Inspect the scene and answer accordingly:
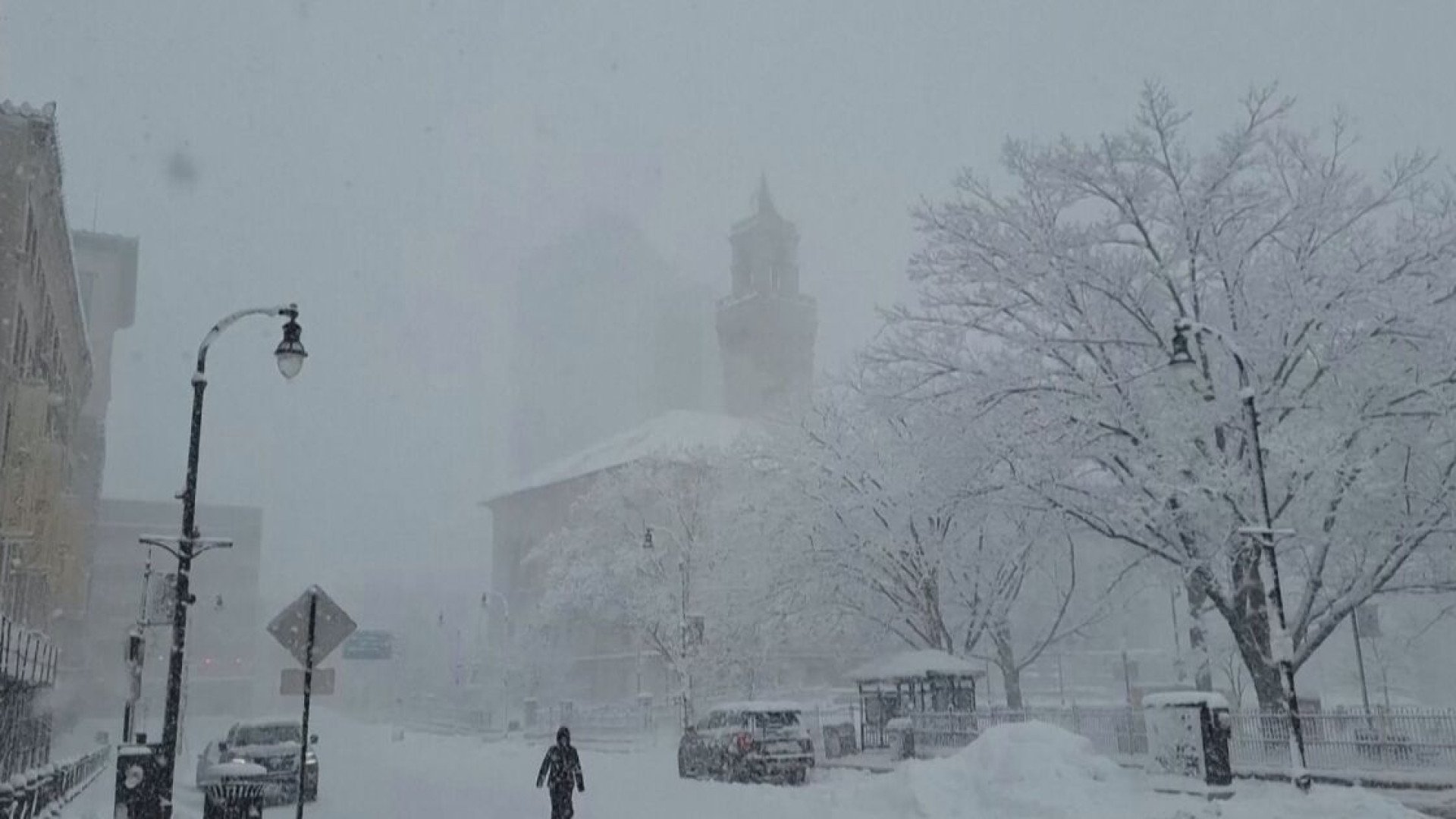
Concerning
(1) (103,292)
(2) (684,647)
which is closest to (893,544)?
(2) (684,647)

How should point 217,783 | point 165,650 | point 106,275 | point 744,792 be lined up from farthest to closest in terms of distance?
1. point 106,275
2. point 165,650
3. point 744,792
4. point 217,783

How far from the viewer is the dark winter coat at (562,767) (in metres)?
17.2

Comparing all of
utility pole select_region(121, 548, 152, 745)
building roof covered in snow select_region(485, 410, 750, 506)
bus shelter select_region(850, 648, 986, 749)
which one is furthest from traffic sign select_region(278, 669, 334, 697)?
building roof covered in snow select_region(485, 410, 750, 506)

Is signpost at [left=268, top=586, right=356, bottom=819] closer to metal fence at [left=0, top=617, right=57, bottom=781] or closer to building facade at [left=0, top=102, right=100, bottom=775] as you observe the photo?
metal fence at [left=0, top=617, right=57, bottom=781]

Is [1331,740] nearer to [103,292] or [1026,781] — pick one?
[1026,781]

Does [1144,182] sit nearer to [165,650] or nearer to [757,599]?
[757,599]

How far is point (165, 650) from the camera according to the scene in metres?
72.8

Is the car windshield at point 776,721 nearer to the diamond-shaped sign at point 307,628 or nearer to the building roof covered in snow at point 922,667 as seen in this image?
the building roof covered in snow at point 922,667

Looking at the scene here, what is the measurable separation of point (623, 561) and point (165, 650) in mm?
32964

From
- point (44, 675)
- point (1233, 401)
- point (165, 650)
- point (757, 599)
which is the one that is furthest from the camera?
point (165, 650)

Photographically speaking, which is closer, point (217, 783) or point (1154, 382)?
point (217, 783)

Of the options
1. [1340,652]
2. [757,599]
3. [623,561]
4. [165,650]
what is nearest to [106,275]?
[165,650]

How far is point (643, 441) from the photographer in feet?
269

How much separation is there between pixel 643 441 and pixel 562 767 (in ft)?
213
